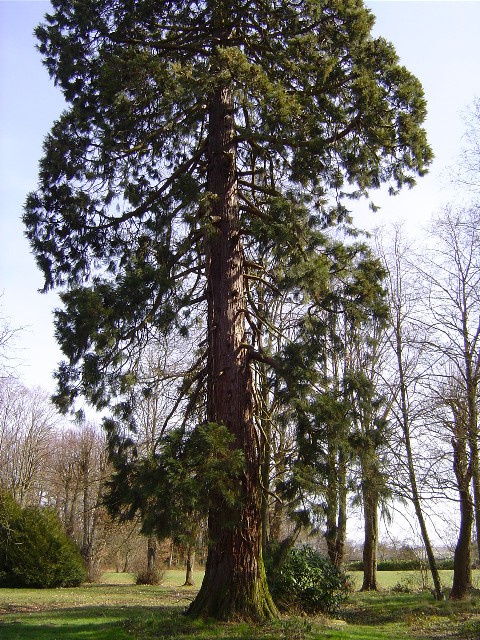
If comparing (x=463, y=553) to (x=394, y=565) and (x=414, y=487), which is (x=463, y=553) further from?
(x=394, y=565)

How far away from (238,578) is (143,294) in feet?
13.0

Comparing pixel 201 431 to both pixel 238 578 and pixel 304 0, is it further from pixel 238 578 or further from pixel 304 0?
pixel 304 0

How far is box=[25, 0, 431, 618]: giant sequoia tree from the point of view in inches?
327

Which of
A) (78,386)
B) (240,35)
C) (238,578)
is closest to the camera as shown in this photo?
(238,578)

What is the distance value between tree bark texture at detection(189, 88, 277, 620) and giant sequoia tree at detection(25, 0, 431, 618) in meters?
0.03

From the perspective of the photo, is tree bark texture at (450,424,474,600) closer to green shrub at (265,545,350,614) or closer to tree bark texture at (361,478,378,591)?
tree bark texture at (361,478,378,591)

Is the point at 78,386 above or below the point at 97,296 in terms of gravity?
below

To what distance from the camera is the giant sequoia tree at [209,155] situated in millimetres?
8297

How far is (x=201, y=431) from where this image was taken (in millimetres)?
6926

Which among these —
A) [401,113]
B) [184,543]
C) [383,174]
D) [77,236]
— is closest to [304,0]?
[401,113]

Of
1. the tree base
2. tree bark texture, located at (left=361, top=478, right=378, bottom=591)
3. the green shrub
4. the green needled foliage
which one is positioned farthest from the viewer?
tree bark texture, located at (left=361, top=478, right=378, bottom=591)

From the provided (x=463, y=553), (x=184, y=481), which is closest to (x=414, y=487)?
(x=463, y=553)

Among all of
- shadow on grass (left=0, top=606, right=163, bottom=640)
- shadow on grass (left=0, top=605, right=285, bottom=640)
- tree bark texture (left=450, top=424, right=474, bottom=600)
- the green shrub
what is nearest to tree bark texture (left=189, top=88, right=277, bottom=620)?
shadow on grass (left=0, top=605, right=285, bottom=640)

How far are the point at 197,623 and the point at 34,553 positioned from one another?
1479 centimetres
